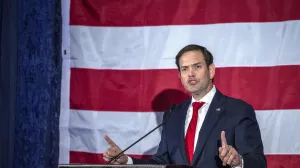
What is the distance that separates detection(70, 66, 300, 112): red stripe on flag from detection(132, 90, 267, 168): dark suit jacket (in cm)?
47

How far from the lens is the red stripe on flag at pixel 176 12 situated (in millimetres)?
2598

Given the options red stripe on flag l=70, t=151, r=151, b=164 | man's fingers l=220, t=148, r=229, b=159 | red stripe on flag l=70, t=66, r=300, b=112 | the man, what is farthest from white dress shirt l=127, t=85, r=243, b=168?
red stripe on flag l=70, t=151, r=151, b=164

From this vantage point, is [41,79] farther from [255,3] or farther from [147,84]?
[255,3]

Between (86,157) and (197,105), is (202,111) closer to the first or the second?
(197,105)

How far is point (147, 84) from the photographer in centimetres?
275

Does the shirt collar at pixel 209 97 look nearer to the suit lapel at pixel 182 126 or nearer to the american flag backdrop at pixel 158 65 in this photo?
the suit lapel at pixel 182 126

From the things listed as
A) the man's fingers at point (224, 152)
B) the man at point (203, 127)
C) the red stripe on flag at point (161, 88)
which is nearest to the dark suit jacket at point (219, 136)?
the man at point (203, 127)

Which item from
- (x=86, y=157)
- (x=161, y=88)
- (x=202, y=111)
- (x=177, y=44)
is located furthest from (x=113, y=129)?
(x=202, y=111)

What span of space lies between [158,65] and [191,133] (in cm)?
68

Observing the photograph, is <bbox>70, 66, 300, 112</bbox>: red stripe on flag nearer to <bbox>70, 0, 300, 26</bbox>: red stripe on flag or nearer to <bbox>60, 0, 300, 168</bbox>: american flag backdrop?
<bbox>60, 0, 300, 168</bbox>: american flag backdrop

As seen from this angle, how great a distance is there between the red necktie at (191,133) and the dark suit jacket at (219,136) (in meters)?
0.02

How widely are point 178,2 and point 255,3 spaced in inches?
16.9

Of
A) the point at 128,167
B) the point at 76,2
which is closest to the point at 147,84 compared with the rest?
the point at 76,2

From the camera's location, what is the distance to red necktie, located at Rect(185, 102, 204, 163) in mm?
2115
